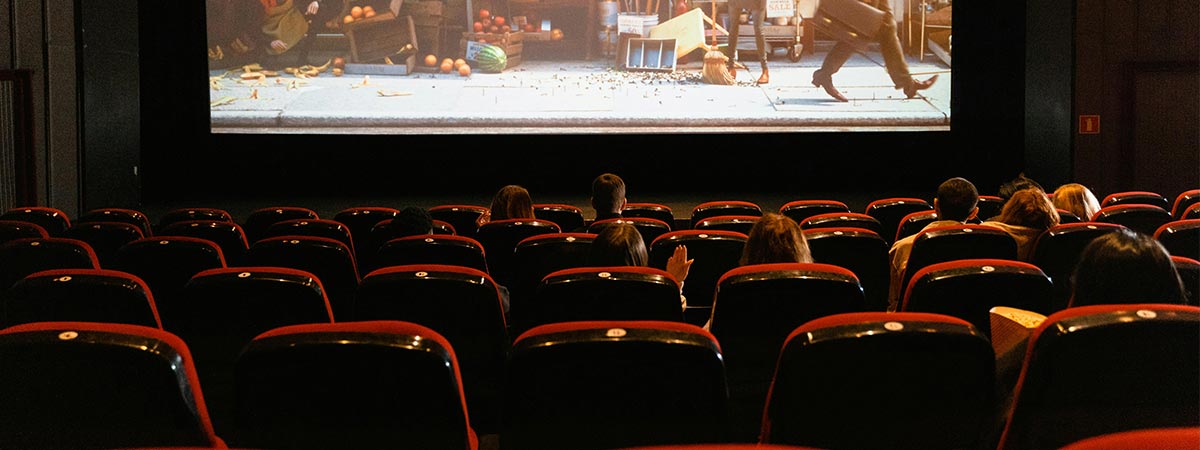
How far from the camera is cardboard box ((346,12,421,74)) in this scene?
1048cm

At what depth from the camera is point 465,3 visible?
10469mm

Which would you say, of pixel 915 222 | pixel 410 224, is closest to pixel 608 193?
pixel 410 224

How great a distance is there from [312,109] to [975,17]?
22.8ft

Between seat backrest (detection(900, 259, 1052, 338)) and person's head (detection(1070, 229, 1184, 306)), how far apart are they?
35cm

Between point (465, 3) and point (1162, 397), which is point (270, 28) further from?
point (1162, 397)

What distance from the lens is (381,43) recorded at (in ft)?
34.4

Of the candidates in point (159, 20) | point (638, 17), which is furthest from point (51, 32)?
point (638, 17)

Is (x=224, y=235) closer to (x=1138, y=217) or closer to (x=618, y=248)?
(x=618, y=248)

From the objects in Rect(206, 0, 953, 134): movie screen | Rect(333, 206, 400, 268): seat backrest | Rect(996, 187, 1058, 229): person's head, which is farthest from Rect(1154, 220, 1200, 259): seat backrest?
Rect(206, 0, 953, 134): movie screen

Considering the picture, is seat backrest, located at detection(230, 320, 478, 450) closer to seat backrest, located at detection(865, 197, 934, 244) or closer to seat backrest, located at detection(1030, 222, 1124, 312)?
seat backrest, located at detection(1030, 222, 1124, 312)

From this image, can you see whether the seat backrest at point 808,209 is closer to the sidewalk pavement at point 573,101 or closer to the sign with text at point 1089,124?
the sidewalk pavement at point 573,101

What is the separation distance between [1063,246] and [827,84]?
6959 mm

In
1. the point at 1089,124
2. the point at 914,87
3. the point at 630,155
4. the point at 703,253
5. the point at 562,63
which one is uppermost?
the point at 562,63

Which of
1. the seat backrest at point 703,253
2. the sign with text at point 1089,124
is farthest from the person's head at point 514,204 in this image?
the sign with text at point 1089,124
